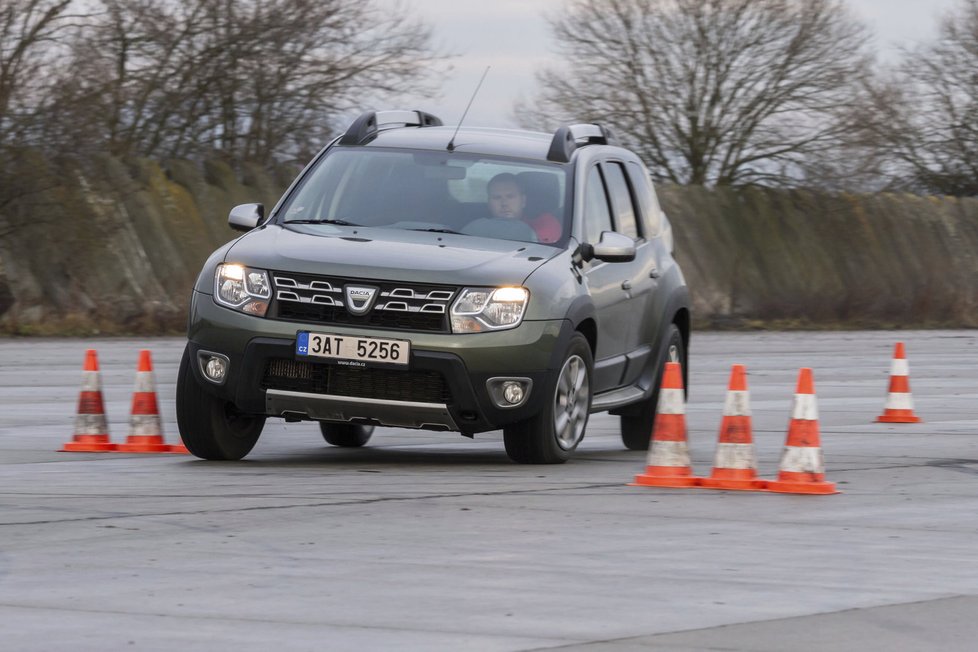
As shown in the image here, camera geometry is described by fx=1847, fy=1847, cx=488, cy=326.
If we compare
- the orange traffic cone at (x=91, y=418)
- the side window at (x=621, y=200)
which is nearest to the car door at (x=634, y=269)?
the side window at (x=621, y=200)

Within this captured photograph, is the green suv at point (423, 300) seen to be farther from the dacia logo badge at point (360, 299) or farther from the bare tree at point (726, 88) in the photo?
the bare tree at point (726, 88)

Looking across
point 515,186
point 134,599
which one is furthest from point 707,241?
point 134,599

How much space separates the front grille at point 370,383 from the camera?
927 centimetres

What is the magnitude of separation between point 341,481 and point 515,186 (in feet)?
7.66

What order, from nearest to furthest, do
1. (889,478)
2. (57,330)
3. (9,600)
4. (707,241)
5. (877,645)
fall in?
1. (877,645)
2. (9,600)
3. (889,478)
4. (57,330)
5. (707,241)

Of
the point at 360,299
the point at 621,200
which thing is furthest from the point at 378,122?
the point at 360,299

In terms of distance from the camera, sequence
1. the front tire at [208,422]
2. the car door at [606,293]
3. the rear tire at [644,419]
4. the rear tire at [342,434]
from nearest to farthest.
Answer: the front tire at [208,422] → the car door at [606,293] → the rear tire at [342,434] → the rear tire at [644,419]

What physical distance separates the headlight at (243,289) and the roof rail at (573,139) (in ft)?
6.94

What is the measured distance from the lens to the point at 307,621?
5.32 meters

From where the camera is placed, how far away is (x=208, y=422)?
9711 mm

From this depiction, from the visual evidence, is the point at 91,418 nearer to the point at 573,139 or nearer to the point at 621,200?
the point at 573,139

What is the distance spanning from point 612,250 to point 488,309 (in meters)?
1.20

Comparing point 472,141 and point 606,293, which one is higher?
point 472,141

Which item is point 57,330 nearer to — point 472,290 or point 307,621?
point 472,290
